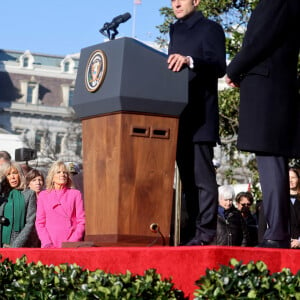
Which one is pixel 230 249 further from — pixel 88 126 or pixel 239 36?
pixel 239 36

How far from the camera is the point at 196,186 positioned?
5973 millimetres

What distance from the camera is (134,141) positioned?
18.2 ft

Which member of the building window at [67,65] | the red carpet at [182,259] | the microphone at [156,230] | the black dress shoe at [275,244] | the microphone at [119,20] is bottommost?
the red carpet at [182,259]

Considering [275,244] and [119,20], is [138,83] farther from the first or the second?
[275,244]

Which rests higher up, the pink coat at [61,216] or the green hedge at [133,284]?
the pink coat at [61,216]

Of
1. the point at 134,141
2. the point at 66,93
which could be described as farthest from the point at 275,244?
the point at 66,93

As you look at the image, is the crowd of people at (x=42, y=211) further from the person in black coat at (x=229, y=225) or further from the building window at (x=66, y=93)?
the building window at (x=66, y=93)

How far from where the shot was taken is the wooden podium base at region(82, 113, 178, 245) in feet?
18.0

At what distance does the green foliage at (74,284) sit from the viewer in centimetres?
418

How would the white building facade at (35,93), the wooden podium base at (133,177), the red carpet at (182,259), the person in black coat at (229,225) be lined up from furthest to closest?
1. the white building facade at (35,93)
2. the person in black coat at (229,225)
3. the wooden podium base at (133,177)
4. the red carpet at (182,259)

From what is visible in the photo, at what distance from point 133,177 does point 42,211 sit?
2.94 meters

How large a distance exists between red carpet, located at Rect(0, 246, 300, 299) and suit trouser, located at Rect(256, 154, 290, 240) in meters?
0.72

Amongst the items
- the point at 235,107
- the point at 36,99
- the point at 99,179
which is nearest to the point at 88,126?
the point at 99,179

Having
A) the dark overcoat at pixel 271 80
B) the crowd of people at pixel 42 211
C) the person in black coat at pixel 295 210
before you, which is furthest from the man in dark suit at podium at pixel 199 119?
the person in black coat at pixel 295 210
